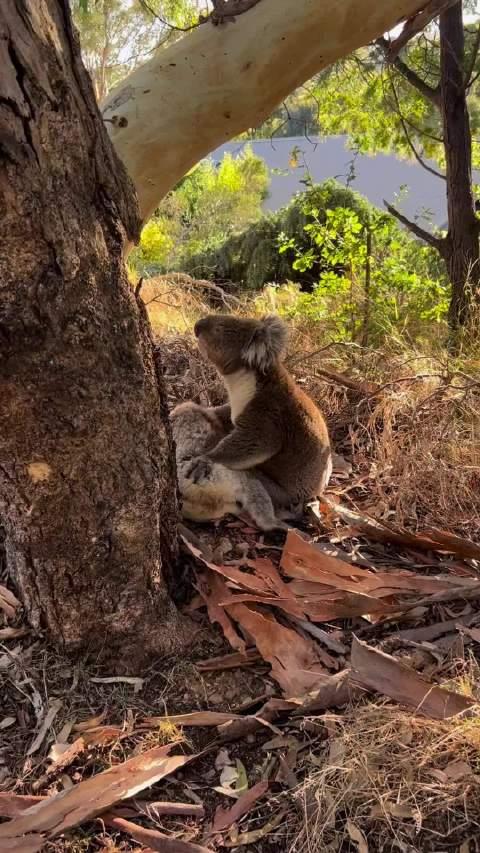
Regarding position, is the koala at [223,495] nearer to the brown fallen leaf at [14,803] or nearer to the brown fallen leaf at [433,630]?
the brown fallen leaf at [433,630]

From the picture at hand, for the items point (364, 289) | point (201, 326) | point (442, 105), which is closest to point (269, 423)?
point (201, 326)

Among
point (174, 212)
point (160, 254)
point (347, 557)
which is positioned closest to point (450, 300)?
point (347, 557)

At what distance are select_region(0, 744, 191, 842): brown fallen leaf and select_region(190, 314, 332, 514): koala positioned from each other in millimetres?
1331

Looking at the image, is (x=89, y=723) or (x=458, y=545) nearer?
(x=89, y=723)

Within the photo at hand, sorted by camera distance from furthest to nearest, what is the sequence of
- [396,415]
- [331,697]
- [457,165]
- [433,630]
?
[457,165], [396,415], [433,630], [331,697]

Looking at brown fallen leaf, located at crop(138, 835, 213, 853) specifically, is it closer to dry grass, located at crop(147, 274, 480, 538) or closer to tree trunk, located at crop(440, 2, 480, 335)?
dry grass, located at crop(147, 274, 480, 538)

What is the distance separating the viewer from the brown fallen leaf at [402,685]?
5.32 ft

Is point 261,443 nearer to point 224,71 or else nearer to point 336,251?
point 224,71

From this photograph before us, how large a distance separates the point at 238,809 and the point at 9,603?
95 centimetres

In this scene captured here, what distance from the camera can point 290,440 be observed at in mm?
2896

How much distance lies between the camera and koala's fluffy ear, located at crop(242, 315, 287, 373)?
2.90 m

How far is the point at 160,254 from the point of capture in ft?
52.0

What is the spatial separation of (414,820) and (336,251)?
4618 millimetres

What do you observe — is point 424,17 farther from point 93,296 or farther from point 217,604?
point 217,604
